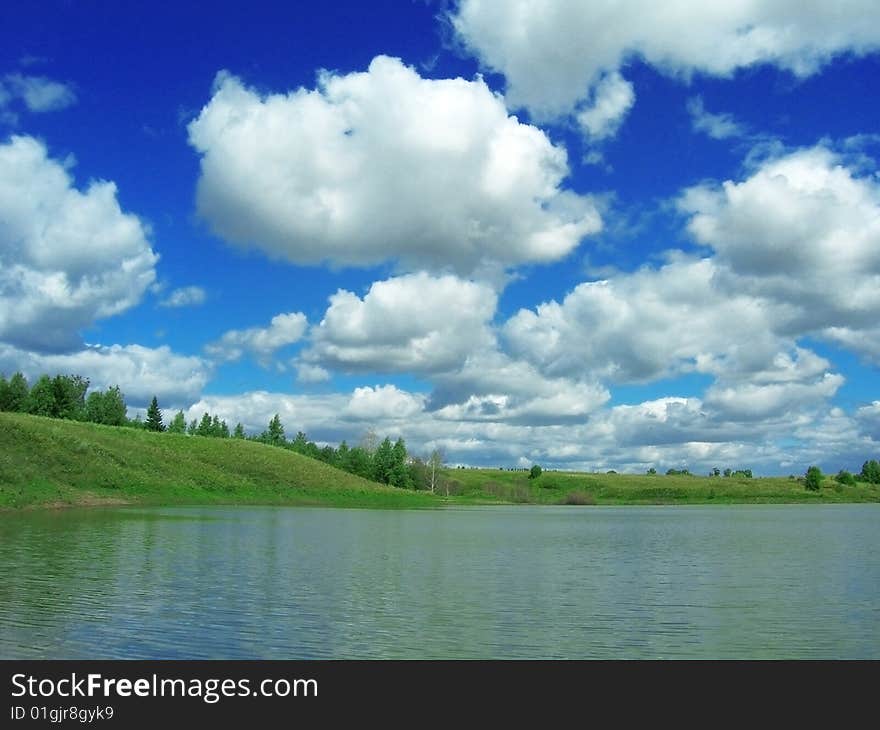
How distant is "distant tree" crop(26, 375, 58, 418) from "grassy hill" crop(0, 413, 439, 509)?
46460 millimetres

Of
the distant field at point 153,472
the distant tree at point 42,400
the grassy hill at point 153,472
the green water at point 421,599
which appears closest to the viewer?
the green water at point 421,599

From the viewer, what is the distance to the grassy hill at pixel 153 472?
322 feet

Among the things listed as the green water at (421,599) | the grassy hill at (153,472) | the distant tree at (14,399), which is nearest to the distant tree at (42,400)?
the distant tree at (14,399)

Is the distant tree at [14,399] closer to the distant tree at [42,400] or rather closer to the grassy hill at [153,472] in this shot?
the distant tree at [42,400]

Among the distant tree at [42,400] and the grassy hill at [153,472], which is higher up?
the distant tree at [42,400]

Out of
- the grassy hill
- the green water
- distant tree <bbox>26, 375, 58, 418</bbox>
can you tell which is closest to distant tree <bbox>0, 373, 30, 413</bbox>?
distant tree <bbox>26, 375, 58, 418</bbox>

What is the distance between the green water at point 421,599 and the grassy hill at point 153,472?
42027 millimetres

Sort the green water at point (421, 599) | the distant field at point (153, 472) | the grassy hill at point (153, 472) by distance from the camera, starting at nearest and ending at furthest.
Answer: the green water at point (421, 599) → the distant field at point (153, 472) → the grassy hill at point (153, 472)

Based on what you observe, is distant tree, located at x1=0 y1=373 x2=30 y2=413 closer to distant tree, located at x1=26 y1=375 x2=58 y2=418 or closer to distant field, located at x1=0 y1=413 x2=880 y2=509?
distant tree, located at x1=26 y1=375 x2=58 y2=418

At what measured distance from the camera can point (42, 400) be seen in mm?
192875

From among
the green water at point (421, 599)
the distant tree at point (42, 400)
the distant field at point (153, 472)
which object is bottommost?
the green water at point (421, 599)

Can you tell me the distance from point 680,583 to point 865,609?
8928 millimetres

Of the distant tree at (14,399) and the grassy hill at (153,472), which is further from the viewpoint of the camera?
the distant tree at (14,399)

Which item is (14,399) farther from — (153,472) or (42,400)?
(153,472)
